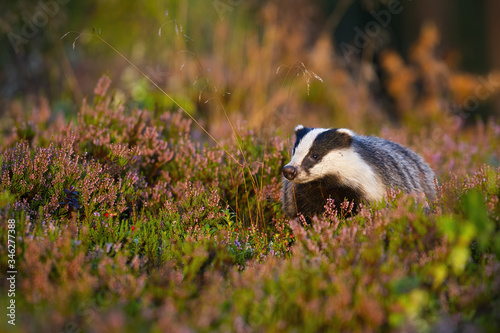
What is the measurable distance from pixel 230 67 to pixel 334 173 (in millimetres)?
5360

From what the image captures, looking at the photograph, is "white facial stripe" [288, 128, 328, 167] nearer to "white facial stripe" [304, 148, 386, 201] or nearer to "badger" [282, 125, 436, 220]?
"badger" [282, 125, 436, 220]

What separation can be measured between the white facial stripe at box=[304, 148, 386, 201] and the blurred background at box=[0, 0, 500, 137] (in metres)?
2.43

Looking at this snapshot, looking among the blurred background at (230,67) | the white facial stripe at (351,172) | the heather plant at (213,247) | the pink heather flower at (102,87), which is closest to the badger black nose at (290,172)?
the white facial stripe at (351,172)

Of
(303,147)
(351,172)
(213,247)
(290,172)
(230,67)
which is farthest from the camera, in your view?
(230,67)

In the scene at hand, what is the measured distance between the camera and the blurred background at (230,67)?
7.30 meters

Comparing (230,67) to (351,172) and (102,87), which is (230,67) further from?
(351,172)

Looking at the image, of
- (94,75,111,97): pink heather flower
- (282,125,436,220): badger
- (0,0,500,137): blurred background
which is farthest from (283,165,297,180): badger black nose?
(0,0,500,137): blurred background

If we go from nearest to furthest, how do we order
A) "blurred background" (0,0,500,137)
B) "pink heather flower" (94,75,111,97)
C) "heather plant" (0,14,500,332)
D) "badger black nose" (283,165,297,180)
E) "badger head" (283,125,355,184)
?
"heather plant" (0,14,500,332), "badger black nose" (283,165,297,180), "badger head" (283,125,355,184), "pink heather flower" (94,75,111,97), "blurred background" (0,0,500,137)

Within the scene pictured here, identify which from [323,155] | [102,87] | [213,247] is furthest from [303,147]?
[102,87]

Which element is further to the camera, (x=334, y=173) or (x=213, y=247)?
(x=334, y=173)

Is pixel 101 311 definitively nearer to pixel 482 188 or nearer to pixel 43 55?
pixel 482 188

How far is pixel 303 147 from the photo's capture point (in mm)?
3873

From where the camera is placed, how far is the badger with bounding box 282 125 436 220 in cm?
373

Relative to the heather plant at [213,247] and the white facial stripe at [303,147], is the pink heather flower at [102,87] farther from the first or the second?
the white facial stripe at [303,147]
